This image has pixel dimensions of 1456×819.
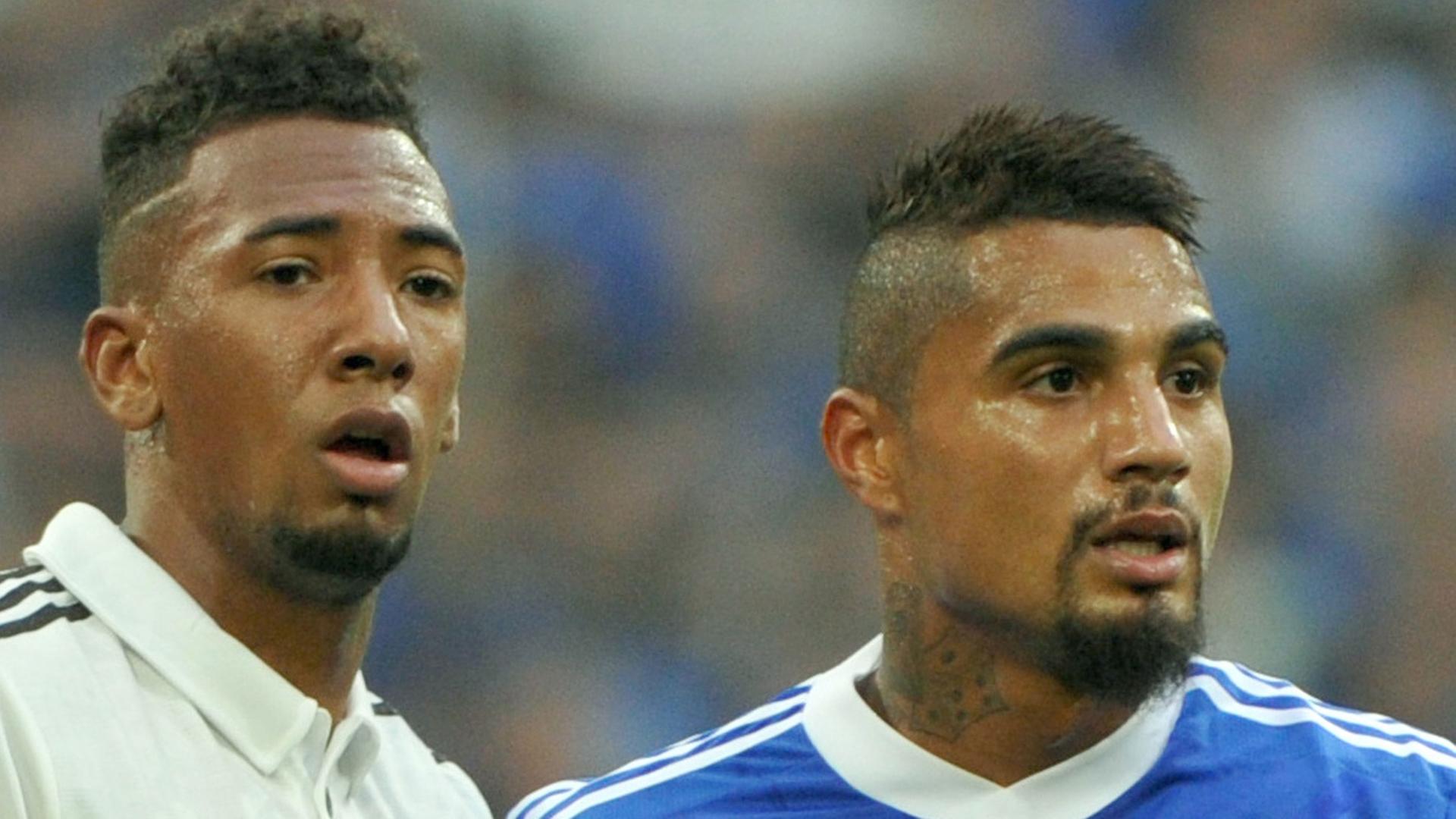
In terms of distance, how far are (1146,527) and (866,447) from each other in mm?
543

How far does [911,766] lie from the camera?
3545 mm

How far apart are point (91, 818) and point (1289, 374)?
435 cm

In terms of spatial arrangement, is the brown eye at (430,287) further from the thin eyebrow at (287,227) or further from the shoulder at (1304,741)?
the shoulder at (1304,741)

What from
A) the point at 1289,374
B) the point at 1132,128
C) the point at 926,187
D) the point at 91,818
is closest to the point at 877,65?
the point at 1132,128

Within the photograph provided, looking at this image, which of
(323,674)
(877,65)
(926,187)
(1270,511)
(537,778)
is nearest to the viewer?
(323,674)

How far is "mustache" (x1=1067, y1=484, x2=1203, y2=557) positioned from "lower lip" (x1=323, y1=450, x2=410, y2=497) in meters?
0.93

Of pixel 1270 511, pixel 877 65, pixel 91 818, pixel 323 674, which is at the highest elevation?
pixel 877 65

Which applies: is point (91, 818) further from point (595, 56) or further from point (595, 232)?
point (595, 56)

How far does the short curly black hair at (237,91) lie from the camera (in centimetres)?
341

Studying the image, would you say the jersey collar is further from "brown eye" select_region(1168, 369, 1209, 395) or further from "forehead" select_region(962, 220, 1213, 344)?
"forehead" select_region(962, 220, 1213, 344)

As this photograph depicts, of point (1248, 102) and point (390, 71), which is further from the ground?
point (1248, 102)

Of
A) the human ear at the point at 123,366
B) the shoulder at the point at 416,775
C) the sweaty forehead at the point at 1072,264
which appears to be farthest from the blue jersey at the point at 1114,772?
the human ear at the point at 123,366

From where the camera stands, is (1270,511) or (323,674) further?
(1270,511)

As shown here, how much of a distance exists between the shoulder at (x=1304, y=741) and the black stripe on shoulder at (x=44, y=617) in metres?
1.53
